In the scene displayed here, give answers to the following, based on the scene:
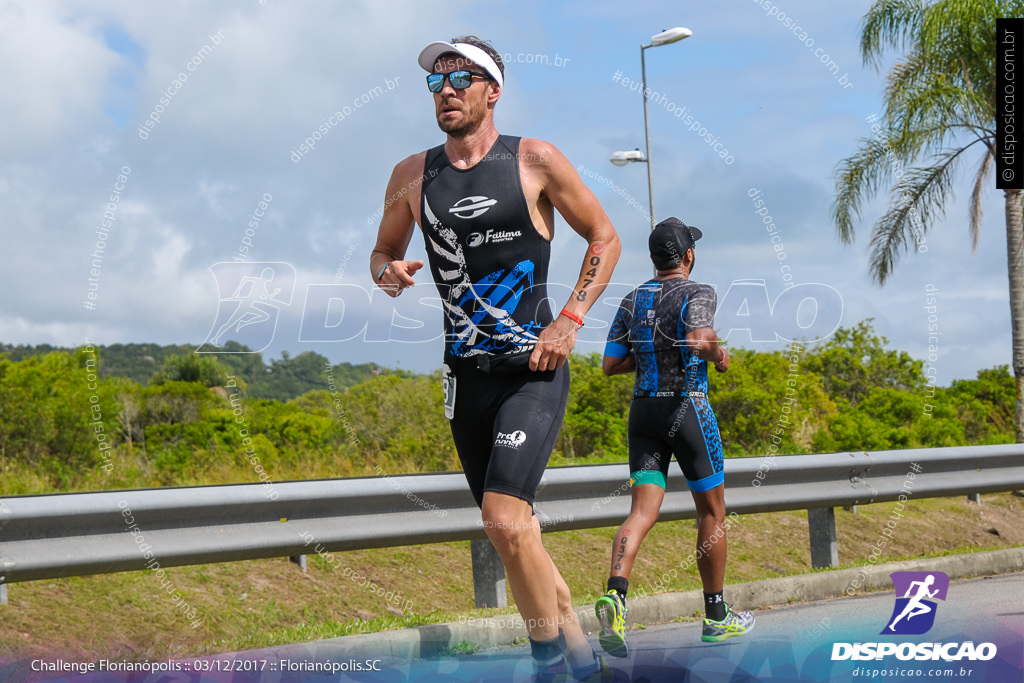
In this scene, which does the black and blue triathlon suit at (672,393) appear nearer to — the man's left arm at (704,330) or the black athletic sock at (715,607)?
the man's left arm at (704,330)

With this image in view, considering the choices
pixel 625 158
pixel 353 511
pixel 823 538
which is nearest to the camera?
pixel 353 511

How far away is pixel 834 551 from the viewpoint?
7.21 meters

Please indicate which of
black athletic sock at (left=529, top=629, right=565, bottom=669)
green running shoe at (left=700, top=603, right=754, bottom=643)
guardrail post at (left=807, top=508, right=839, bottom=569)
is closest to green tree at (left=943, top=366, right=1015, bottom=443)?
guardrail post at (left=807, top=508, right=839, bottom=569)

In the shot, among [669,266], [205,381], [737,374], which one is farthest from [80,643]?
[205,381]

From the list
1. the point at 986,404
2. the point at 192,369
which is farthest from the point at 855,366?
the point at 192,369

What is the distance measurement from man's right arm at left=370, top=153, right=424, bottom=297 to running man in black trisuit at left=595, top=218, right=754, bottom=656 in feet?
4.84

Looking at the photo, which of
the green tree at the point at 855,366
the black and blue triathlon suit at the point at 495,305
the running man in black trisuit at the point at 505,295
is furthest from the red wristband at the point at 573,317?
the green tree at the point at 855,366

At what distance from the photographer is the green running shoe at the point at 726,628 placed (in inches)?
191

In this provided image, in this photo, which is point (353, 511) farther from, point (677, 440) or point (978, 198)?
point (978, 198)

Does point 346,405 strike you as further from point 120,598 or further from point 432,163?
point 432,163

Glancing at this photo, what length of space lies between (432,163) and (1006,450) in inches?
251

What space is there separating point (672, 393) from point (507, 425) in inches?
62.9

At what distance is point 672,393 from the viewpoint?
5.03 metres

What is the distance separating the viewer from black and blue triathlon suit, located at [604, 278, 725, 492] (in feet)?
16.3
